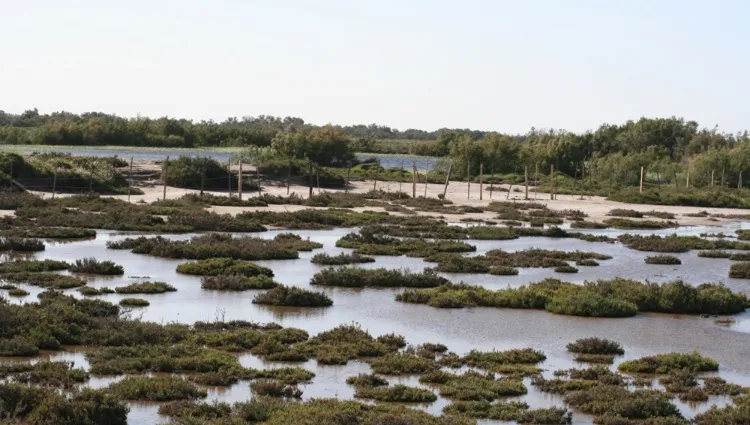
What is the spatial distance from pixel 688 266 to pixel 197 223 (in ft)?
61.6

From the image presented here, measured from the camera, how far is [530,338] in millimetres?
20688

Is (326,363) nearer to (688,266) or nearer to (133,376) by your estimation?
(133,376)

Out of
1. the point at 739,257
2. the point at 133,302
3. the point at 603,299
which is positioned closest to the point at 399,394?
the point at 133,302

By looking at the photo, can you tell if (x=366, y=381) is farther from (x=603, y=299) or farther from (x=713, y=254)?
(x=713, y=254)

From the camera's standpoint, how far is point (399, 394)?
49.3ft

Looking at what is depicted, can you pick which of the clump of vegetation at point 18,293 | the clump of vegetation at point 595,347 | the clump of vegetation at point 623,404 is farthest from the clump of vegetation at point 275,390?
the clump of vegetation at point 18,293

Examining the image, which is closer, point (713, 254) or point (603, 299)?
point (603, 299)

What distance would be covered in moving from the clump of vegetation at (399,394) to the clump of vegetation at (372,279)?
11.8m

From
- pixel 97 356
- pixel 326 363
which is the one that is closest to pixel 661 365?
pixel 326 363

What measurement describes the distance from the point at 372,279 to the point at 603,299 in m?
6.38

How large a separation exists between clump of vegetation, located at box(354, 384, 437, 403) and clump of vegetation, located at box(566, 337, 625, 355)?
479 cm

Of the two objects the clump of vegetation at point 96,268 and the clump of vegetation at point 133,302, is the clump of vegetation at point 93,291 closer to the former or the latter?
the clump of vegetation at point 133,302

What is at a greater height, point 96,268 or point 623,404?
point 623,404

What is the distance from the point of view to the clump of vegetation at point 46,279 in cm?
2472
